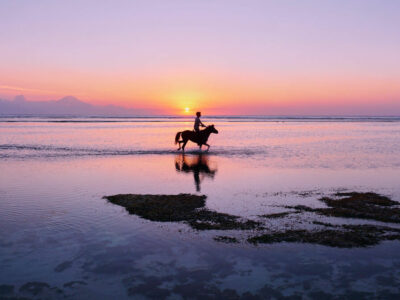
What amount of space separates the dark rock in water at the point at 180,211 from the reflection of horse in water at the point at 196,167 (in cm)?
213

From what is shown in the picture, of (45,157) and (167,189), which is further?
(45,157)

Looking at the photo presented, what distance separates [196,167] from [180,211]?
910 centimetres

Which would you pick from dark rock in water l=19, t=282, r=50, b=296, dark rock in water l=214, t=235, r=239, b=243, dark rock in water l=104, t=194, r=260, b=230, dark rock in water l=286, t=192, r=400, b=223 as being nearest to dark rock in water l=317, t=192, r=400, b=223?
dark rock in water l=286, t=192, r=400, b=223

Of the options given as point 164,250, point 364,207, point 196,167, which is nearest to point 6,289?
point 164,250

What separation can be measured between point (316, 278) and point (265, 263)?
3.39 feet

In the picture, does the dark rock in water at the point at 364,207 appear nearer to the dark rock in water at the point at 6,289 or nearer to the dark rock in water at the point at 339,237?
the dark rock in water at the point at 339,237

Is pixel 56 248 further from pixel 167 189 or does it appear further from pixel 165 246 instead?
pixel 167 189

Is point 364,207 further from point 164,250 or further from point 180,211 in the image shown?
point 164,250

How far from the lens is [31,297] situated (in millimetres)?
5699

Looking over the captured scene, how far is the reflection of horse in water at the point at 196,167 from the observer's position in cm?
1674

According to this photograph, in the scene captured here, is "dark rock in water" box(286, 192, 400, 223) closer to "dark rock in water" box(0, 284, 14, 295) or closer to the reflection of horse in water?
the reflection of horse in water

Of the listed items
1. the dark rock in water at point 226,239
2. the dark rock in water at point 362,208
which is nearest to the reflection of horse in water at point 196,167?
the dark rock in water at point 362,208

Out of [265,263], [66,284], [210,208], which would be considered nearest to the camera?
[66,284]

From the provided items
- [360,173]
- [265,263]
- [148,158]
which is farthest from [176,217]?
[148,158]
